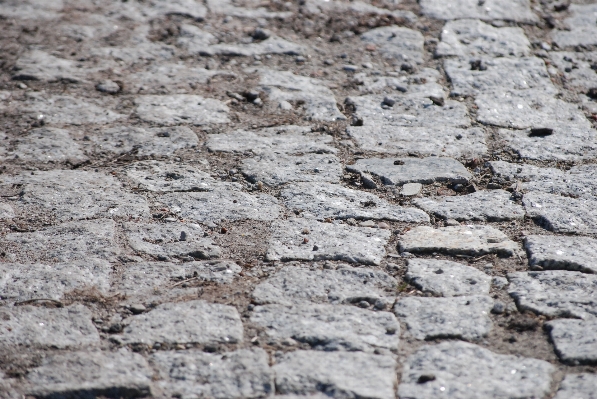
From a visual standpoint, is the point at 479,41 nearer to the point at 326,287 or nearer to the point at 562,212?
the point at 562,212

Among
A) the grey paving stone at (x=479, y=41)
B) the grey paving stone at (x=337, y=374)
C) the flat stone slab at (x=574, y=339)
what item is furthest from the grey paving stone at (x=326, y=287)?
the grey paving stone at (x=479, y=41)

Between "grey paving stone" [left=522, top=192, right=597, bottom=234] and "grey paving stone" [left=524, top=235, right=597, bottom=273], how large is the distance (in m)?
0.08

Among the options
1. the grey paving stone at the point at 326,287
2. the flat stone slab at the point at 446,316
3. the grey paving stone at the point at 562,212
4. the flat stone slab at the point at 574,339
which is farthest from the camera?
the grey paving stone at the point at 562,212

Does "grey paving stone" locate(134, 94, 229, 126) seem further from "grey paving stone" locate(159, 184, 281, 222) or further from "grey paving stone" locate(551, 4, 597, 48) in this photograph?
"grey paving stone" locate(551, 4, 597, 48)

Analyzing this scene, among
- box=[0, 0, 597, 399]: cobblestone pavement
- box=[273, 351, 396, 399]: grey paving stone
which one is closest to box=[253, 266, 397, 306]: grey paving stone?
box=[0, 0, 597, 399]: cobblestone pavement

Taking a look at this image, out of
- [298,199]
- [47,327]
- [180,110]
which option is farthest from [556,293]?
[180,110]

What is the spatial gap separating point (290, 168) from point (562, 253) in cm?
120

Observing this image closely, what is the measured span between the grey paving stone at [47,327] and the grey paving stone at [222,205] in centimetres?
70

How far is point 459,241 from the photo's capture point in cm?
271

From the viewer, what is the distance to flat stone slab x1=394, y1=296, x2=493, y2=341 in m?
2.22

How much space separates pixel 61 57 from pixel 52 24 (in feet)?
1.52

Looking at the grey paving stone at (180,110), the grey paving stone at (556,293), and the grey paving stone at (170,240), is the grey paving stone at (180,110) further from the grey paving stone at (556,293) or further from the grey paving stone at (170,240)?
the grey paving stone at (556,293)

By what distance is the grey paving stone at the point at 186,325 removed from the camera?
2182mm

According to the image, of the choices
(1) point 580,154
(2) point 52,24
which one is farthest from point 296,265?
(2) point 52,24
